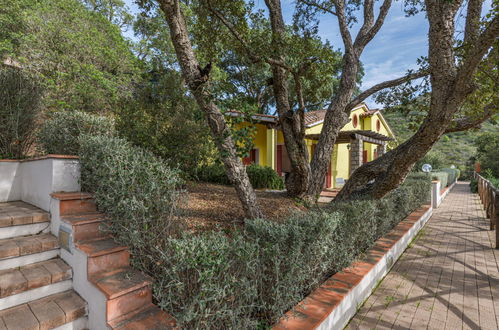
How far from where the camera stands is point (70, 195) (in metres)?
3.03

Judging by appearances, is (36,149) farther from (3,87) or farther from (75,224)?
(75,224)

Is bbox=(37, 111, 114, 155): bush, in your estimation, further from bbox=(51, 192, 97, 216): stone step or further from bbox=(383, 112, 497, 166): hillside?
bbox=(383, 112, 497, 166): hillside

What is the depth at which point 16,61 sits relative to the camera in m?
9.30

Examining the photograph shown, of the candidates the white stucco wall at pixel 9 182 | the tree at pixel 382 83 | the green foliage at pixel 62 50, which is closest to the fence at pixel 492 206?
the tree at pixel 382 83

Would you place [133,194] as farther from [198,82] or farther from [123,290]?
[198,82]

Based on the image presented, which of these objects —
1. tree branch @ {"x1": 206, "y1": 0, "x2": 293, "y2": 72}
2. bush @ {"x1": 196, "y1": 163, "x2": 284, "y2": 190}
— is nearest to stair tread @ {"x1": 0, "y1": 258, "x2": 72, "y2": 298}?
tree branch @ {"x1": 206, "y1": 0, "x2": 293, "y2": 72}

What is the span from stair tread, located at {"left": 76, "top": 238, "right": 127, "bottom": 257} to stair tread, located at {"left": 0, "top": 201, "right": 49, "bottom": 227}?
0.92m

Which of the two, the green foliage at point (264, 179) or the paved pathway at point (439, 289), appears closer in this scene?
the paved pathway at point (439, 289)

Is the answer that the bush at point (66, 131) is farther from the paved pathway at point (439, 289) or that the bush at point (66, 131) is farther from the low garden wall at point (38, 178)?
the paved pathway at point (439, 289)

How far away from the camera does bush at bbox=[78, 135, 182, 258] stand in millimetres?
2484

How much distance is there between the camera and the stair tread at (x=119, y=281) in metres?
2.10

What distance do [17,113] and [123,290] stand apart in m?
4.32

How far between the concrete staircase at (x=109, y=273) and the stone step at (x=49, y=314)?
19 cm

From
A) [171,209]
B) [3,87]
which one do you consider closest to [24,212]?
[171,209]
